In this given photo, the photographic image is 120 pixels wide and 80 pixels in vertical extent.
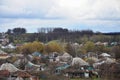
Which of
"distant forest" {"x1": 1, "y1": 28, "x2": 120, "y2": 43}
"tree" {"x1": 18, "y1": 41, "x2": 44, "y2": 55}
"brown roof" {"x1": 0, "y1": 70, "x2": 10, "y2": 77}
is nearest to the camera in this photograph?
"brown roof" {"x1": 0, "y1": 70, "x2": 10, "y2": 77}

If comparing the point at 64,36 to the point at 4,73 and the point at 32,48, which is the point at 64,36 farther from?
the point at 4,73

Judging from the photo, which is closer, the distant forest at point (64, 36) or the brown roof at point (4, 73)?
the brown roof at point (4, 73)

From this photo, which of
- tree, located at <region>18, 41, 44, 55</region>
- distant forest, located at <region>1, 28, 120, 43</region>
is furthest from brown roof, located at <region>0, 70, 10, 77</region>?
distant forest, located at <region>1, 28, 120, 43</region>

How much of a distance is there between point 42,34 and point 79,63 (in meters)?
22.7

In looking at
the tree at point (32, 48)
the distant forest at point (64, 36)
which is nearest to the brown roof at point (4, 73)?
the tree at point (32, 48)

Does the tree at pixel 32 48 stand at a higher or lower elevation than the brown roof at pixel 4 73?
lower

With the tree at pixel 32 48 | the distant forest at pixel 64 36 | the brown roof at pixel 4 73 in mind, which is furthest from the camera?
the distant forest at pixel 64 36

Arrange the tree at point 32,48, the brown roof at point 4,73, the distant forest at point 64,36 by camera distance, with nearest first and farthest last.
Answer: the brown roof at point 4,73, the tree at point 32,48, the distant forest at point 64,36

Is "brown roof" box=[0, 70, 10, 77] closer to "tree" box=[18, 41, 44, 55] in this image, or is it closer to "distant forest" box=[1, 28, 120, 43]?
"tree" box=[18, 41, 44, 55]

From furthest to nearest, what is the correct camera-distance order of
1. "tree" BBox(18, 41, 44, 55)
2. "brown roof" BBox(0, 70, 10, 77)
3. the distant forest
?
the distant forest
"tree" BBox(18, 41, 44, 55)
"brown roof" BBox(0, 70, 10, 77)

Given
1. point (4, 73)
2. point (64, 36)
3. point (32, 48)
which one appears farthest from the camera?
point (64, 36)

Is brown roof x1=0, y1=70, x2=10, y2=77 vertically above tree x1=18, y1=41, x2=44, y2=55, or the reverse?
brown roof x1=0, y1=70, x2=10, y2=77

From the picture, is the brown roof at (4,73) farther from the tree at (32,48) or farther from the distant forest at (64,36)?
the distant forest at (64,36)

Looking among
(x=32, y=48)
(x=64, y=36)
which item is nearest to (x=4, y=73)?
(x=32, y=48)
